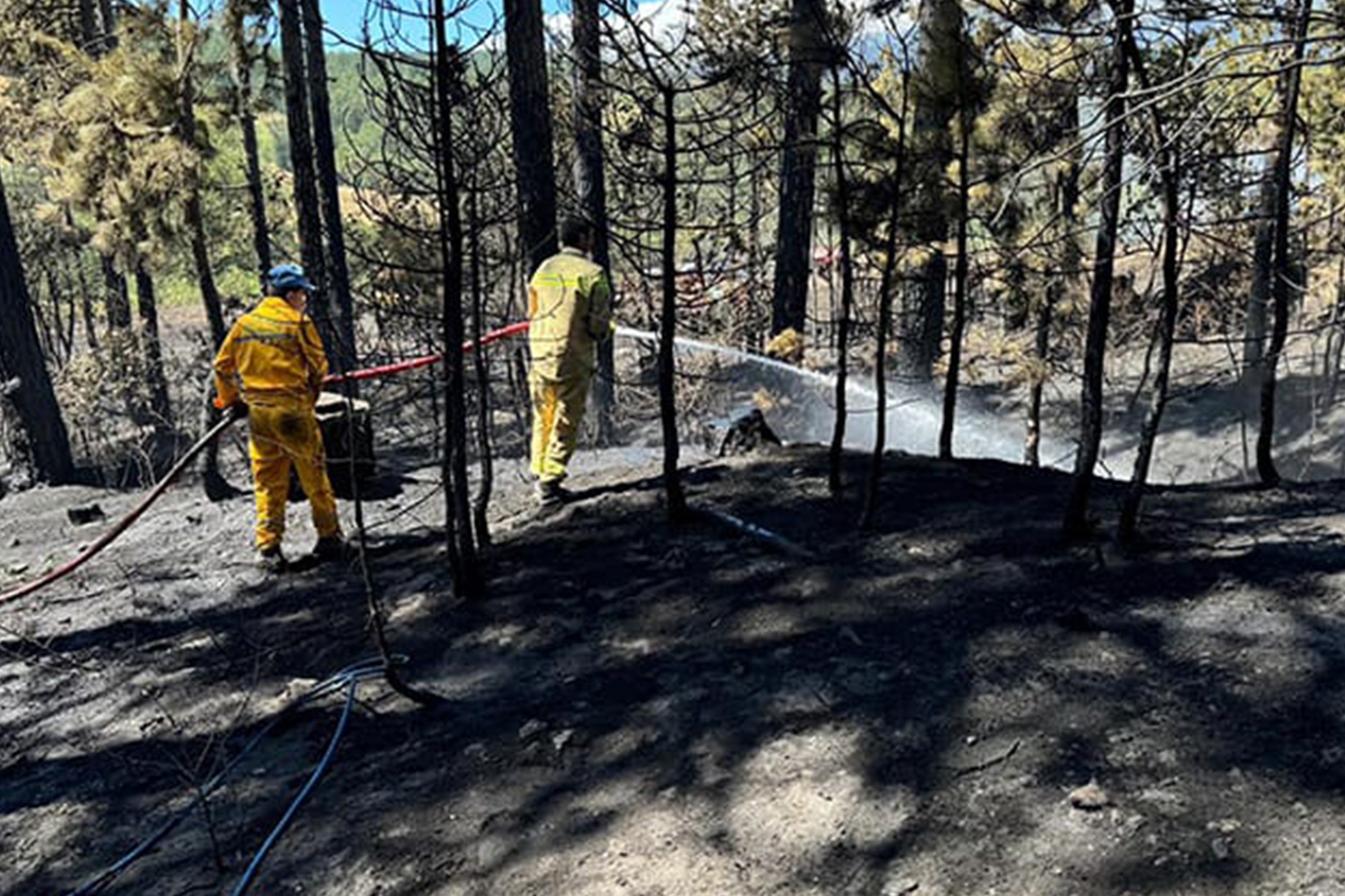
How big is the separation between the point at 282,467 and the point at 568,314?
2187 mm

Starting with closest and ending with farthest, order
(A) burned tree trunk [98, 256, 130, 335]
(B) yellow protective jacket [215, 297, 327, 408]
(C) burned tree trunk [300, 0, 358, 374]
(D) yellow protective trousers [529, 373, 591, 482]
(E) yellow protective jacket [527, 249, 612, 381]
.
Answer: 1. (B) yellow protective jacket [215, 297, 327, 408]
2. (E) yellow protective jacket [527, 249, 612, 381]
3. (D) yellow protective trousers [529, 373, 591, 482]
4. (C) burned tree trunk [300, 0, 358, 374]
5. (A) burned tree trunk [98, 256, 130, 335]

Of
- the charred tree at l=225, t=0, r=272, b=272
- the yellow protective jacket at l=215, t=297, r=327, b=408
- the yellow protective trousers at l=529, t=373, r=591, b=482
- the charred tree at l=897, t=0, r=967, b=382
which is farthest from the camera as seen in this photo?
the charred tree at l=225, t=0, r=272, b=272

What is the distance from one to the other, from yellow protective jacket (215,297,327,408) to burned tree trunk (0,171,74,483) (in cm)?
640

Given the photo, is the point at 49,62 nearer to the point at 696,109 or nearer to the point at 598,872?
the point at 696,109

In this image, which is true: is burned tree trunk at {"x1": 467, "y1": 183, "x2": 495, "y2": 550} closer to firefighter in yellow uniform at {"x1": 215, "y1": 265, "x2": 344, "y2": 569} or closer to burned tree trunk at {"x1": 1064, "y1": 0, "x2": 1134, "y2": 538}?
firefighter in yellow uniform at {"x1": 215, "y1": 265, "x2": 344, "y2": 569}

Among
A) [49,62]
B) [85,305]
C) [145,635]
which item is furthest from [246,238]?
[145,635]

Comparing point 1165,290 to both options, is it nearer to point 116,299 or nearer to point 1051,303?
point 1051,303

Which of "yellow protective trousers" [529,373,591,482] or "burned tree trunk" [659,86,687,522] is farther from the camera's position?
"yellow protective trousers" [529,373,591,482]

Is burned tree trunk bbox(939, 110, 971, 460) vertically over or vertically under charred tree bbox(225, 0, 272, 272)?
under

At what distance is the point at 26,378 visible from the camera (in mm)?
11234

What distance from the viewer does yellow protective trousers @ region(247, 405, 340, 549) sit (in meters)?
6.46

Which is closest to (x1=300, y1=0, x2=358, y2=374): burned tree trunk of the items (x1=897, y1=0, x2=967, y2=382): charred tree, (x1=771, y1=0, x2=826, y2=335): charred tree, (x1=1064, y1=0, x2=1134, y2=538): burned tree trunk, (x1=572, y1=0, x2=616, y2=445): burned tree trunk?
(x1=572, y1=0, x2=616, y2=445): burned tree trunk

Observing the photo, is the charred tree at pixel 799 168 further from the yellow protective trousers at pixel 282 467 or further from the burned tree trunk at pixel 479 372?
the yellow protective trousers at pixel 282 467

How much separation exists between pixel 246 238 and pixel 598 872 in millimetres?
26250
